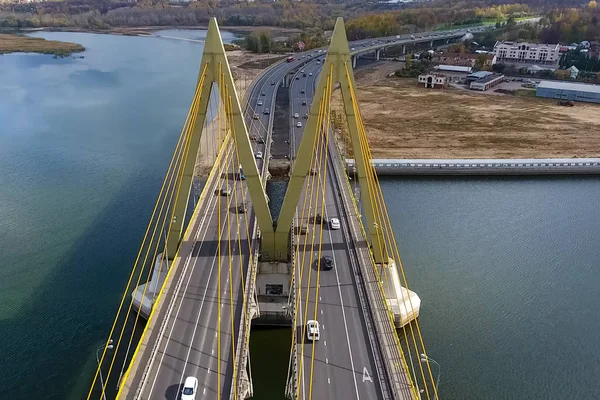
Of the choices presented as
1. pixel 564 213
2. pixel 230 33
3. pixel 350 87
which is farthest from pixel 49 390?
pixel 230 33

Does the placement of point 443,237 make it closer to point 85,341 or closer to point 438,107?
point 85,341

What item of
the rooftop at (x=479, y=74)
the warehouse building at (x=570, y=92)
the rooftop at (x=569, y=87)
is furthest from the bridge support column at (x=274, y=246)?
the rooftop at (x=479, y=74)

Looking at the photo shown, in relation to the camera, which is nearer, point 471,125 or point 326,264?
point 326,264

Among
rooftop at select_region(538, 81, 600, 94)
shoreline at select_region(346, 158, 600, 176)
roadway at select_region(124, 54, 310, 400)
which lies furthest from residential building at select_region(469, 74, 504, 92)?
roadway at select_region(124, 54, 310, 400)

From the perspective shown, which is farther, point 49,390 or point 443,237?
point 443,237

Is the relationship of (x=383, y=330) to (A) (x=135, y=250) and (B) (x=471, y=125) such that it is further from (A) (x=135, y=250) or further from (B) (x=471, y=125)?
(B) (x=471, y=125)

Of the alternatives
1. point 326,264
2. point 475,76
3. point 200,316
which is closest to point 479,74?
point 475,76

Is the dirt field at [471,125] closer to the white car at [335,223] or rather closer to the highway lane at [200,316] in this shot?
the white car at [335,223]
